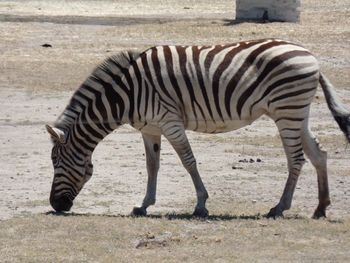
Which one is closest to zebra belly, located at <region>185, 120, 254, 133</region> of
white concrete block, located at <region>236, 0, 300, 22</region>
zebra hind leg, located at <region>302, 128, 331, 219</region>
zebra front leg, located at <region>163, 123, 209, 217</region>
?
zebra front leg, located at <region>163, 123, 209, 217</region>

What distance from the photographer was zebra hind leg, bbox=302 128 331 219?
444 inches

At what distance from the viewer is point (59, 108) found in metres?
18.7

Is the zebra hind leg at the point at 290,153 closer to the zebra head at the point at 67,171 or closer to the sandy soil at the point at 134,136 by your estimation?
the sandy soil at the point at 134,136

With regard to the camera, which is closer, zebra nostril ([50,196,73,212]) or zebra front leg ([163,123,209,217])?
zebra front leg ([163,123,209,217])

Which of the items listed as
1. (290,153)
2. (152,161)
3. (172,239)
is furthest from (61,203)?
(290,153)

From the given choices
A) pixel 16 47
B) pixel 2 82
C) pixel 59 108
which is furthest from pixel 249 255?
pixel 16 47

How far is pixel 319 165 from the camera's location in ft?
37.8

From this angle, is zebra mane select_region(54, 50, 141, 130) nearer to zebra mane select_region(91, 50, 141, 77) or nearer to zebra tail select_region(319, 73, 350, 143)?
zebra mane select_region(91, 50, 141, 77)

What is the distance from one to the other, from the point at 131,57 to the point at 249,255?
312 cm

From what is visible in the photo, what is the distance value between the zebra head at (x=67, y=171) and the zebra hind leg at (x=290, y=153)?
77.2 inches

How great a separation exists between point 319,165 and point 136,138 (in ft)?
16.9

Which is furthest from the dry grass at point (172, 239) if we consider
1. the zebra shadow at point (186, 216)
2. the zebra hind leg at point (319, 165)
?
the zebra hind leg at point (319, 165)

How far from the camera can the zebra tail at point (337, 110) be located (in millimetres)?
11539

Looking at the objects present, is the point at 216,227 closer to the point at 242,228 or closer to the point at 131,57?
the point at 242,228
